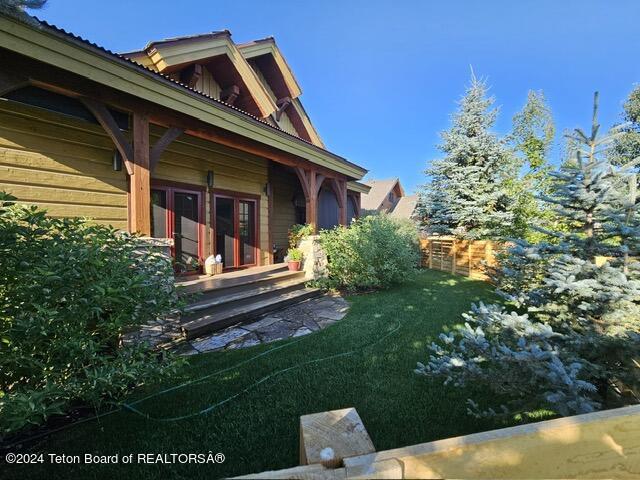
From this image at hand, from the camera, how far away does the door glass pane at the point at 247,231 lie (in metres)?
7.76

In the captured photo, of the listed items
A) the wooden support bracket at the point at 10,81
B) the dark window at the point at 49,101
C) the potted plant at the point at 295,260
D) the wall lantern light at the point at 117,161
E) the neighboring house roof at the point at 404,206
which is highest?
the neighboring house roof at the point at 404,206

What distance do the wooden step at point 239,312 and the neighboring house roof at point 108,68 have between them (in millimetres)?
3237

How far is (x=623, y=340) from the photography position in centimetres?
185

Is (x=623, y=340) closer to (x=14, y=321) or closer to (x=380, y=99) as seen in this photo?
(x=14, y=321)

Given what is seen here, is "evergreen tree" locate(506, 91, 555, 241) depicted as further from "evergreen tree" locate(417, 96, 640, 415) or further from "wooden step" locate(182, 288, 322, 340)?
"wooden step" locate(182, 288, 322, 340)

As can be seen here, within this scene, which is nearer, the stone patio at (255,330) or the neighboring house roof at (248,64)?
the stone patio at (255,330)

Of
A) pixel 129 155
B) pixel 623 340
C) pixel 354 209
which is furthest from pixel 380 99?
pixel 623 340

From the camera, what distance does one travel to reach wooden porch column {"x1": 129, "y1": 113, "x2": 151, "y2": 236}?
389 centimetres

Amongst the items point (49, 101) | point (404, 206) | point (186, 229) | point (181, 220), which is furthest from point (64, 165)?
point (404, 206)

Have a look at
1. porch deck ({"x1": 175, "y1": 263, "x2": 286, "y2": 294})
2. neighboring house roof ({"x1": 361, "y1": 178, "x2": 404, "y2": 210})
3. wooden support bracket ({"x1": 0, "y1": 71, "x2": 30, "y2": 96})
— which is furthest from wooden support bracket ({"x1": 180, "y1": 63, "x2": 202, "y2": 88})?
neighboring house roof ({"x1": 361, "y1": 178, "x2": 404, "y2": 210})

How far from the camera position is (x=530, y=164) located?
42.9 ft

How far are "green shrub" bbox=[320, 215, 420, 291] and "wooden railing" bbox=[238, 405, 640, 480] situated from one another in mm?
6151

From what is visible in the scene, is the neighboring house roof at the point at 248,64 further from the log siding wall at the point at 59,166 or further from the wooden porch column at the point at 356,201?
the wooden porch column at the point at 356,201

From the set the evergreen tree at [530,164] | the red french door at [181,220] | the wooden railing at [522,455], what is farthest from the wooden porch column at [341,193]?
the wooden railing at [522,455]
